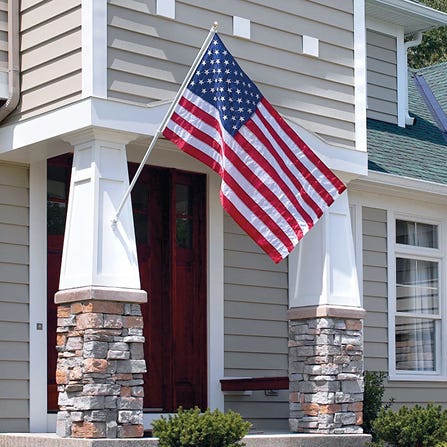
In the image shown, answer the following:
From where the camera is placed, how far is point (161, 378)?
39.8 ft

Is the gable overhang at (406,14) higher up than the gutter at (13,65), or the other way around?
the gable overhang at (406,14)

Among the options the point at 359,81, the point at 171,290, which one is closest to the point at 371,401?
the point at 171,290

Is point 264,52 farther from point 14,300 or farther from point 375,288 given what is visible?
point 375,288

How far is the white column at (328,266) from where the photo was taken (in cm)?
1170

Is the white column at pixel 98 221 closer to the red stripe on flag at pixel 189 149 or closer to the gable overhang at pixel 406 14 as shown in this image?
the red stripe on flag at pixel 189 149

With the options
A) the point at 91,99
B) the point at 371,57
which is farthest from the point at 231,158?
the point at 371,57

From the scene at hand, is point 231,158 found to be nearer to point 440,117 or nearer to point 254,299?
point 254,299

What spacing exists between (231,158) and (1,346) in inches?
113

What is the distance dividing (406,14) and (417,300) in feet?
13.8

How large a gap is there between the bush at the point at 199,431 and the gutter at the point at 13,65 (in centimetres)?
327

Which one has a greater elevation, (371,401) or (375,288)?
(375,288)

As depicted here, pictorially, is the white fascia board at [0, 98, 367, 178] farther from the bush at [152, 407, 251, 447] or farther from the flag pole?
the bush at [152, 407, 251, 447]

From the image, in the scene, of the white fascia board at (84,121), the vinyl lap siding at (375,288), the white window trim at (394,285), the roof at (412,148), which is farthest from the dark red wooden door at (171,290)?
the white window trim at (394,285)

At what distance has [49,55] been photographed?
412 inches
